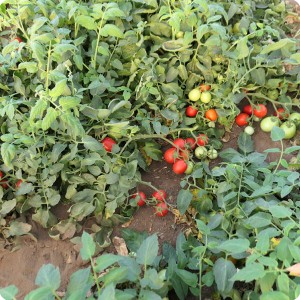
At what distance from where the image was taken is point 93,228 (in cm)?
258

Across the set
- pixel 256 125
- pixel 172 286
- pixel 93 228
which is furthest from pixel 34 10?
pixel 172 286

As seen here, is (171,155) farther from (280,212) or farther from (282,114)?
(280,212)

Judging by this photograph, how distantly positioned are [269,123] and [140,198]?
3.03ft

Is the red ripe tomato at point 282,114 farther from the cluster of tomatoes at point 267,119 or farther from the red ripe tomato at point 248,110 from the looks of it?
the red ripe tomato at point 248,110

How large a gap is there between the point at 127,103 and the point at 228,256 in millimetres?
945

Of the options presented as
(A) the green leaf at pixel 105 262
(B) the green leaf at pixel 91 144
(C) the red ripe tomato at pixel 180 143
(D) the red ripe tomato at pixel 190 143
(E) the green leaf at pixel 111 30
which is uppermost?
(E) the green leaf at pixel 111 30

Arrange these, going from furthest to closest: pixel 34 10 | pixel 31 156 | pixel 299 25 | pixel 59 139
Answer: pixel 299 25 → pixel 34 10 → pixel 59 139 → pixel 31 156

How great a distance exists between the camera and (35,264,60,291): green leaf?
5.59 feet

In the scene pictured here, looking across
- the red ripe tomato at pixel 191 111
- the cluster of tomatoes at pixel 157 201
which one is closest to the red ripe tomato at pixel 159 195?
the cluster of tomatoes at pixel 157 201

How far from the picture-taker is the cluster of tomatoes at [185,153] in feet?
8.98

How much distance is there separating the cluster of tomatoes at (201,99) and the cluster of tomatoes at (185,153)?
13 cm

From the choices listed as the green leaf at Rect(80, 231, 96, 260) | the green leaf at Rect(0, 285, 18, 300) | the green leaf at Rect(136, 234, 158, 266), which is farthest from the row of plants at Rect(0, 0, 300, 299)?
the green leaf at Rect(0, 285, 18, 300)

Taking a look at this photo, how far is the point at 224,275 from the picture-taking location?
6.69 ft

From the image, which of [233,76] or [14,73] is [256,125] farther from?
[14,73]
